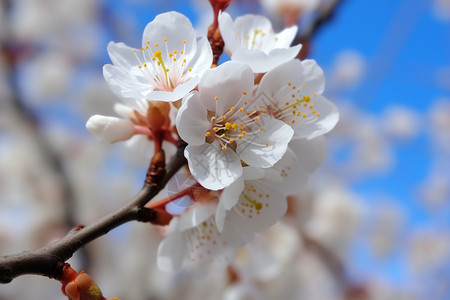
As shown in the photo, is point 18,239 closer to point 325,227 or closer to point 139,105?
point 325,227

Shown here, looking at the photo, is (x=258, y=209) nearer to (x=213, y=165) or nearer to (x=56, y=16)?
(x=213, y=165)

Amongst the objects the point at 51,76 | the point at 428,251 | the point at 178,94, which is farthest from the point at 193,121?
the point at 428,251

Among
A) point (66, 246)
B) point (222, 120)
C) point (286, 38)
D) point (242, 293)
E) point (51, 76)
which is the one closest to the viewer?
point (66, 246)

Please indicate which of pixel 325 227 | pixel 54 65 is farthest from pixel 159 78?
pixel 54 65

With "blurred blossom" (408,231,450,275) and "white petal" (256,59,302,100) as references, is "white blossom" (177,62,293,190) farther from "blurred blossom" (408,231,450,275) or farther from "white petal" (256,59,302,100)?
"blurred blossom" (408,231,450,275)

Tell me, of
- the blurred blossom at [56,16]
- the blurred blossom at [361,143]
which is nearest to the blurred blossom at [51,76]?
the blurred blossom at [56,16]

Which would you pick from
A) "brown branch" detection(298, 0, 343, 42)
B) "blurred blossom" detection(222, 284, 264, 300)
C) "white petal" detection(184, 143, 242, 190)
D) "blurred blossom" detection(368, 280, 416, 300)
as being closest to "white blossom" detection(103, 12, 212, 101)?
"white petal" detection(184, 143, 242, 190)

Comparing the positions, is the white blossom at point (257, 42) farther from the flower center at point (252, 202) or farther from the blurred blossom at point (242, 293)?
the blurred blossom at point (242, 293)
